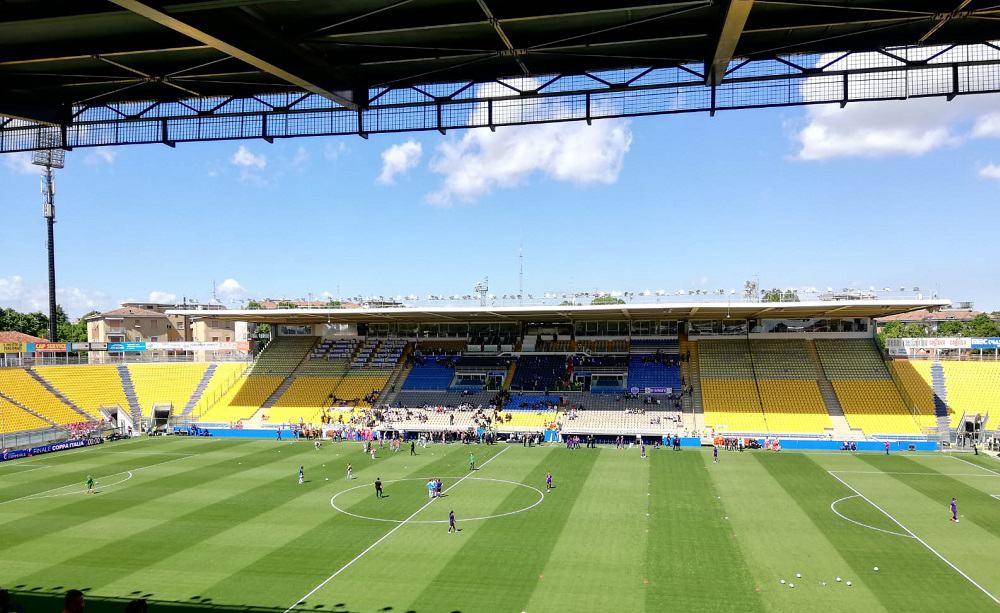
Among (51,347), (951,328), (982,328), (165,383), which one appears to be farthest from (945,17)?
(951,328)

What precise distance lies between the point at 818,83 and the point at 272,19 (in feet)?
29.4

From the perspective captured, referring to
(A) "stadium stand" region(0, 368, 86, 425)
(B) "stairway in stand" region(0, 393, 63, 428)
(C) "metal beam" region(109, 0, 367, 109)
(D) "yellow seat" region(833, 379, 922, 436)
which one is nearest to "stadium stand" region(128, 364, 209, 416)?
(A) "stadium stand" region(0, 368, 86, 425)

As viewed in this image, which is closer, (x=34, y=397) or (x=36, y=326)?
(x=34, y=397)

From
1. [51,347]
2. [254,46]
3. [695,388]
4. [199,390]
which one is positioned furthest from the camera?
[199,390]

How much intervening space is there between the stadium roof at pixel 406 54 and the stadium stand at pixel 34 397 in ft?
163

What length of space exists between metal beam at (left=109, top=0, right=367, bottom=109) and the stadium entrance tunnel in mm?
21508

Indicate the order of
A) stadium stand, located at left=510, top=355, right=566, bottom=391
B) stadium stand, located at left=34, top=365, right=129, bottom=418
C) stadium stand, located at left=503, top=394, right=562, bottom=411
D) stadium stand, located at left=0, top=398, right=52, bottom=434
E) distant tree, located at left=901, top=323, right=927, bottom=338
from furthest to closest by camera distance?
distant tree, located at left=901, top=323, right=927, bottom=338
stadium stand, located at left=510, top=355, right=566, bottom=391
stadium stand, located at left=34, top=365, right=129, bottom=418
stadium stand, located at left=503, top=394, right=562, bottom=411
stadium stand, located at left=0, top=398, right=52, bottom=434

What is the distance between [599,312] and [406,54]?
4602 cm

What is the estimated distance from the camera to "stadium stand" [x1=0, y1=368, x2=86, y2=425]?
54.8m

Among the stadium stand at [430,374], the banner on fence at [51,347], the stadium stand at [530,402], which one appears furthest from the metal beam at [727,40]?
the banner on fence at [51,347]

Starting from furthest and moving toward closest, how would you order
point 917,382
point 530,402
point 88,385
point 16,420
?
point 88,385
point 530,402
point 917,382
point 16,420

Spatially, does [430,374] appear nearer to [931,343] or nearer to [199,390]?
[199,390]

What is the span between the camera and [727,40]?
10.3m

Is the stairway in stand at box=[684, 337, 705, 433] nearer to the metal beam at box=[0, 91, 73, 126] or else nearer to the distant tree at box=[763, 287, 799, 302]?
the distant tree at box=[763, 287, 799, 302]
